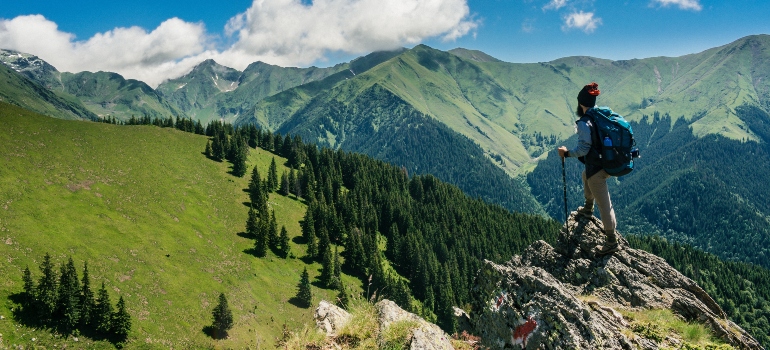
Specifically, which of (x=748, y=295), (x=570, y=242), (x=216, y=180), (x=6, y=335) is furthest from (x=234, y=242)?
(x=748, y=295)

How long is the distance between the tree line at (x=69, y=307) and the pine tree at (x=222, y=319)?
14.0 metres

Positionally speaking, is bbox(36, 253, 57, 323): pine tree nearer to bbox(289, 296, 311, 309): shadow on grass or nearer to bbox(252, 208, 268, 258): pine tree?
bbox(289, 296, 311, 309): shadow on grass

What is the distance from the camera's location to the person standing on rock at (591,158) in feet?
36.5

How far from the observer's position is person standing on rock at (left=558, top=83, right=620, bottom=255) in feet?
36.5

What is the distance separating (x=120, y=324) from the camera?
56.8 meters

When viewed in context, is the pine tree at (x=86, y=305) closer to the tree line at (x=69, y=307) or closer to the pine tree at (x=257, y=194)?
the tree line at (x=69, y=307)

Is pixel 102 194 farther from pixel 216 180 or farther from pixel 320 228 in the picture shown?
pixel 320 228

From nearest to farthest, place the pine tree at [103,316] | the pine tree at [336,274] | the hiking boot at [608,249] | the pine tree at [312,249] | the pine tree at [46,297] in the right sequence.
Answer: the hiking boot at [608,249] → the pine tree at [46,297] → the pine tree at [103,316] → the pine tree at [336,274] → the pine tree at [312,249]

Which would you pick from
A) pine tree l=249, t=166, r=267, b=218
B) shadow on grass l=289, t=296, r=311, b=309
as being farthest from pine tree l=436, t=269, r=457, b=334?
pine tree l=249, t=166, r=267, b=218

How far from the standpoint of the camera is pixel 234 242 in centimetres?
9969

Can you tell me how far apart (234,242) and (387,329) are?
9956 centimetres

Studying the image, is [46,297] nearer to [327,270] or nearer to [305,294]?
[305,294]

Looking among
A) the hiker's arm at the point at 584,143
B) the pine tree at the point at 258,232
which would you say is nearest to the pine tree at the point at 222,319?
the pine tree at the point at 258,232

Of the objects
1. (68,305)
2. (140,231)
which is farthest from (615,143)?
(140,231)
